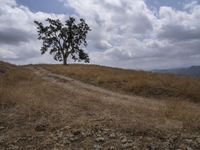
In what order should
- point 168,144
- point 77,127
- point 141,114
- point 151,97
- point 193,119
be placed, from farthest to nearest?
1. point 151,97
2. point 141,114
3. point 193,119
4. point 77,127
5. point 168,144

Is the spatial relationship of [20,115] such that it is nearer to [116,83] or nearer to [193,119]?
[193,119]

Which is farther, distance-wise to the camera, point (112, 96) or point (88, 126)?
point (112, 96)

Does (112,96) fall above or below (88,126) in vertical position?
Result: above

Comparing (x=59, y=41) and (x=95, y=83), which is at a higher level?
(x=59, y=41)

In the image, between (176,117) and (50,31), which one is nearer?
(176,117)

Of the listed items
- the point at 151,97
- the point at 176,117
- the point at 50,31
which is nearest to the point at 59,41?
the point at 50,31

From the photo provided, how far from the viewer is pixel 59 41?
5172cm

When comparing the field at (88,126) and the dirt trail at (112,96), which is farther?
the dirt trail at (112,96)

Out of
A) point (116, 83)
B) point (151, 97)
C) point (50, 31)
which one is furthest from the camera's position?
point (50, 31)

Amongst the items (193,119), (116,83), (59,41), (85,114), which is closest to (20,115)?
(85,114)

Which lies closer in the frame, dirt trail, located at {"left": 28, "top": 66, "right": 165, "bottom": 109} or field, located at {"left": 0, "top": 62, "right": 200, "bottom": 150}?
field, located at {"left": 0, "top": 62, "right": 200, "bottom": 150}

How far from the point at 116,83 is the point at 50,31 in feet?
103

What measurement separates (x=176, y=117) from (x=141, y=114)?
1365mm

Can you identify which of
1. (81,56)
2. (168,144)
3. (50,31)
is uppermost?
(50,31)
